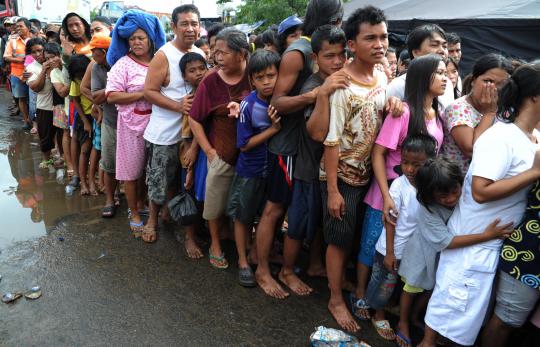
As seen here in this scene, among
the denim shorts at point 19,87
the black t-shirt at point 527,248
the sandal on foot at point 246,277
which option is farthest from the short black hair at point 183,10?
the denim shorts at point 19,87

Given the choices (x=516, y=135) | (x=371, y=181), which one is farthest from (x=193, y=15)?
(x=516, y=135)

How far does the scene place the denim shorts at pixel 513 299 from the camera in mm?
1974

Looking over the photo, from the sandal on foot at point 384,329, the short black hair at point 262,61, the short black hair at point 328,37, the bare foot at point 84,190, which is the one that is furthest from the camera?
the bare foot at point 84,190

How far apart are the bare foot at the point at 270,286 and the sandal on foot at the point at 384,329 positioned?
2.22 ft

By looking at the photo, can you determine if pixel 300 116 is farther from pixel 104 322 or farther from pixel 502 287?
pixel 104 322

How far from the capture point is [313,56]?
2.65 meters

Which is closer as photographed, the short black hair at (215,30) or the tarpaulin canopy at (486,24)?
the short black hair at (215,30)

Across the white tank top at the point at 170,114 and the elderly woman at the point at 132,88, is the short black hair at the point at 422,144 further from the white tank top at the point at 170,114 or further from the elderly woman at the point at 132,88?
the elderly woman at the point at 132,88

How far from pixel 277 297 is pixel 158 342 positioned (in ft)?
2.94

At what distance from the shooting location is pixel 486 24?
22.8ft

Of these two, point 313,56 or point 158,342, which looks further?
point 313,56

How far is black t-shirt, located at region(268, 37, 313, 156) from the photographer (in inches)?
106

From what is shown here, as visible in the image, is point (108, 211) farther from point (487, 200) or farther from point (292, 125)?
point (487, 200)

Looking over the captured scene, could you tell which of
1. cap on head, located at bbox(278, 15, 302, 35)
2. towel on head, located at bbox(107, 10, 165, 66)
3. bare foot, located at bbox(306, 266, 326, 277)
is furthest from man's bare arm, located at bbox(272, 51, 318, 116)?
towel on head, located at bbox(107, 10, 165, 66)
